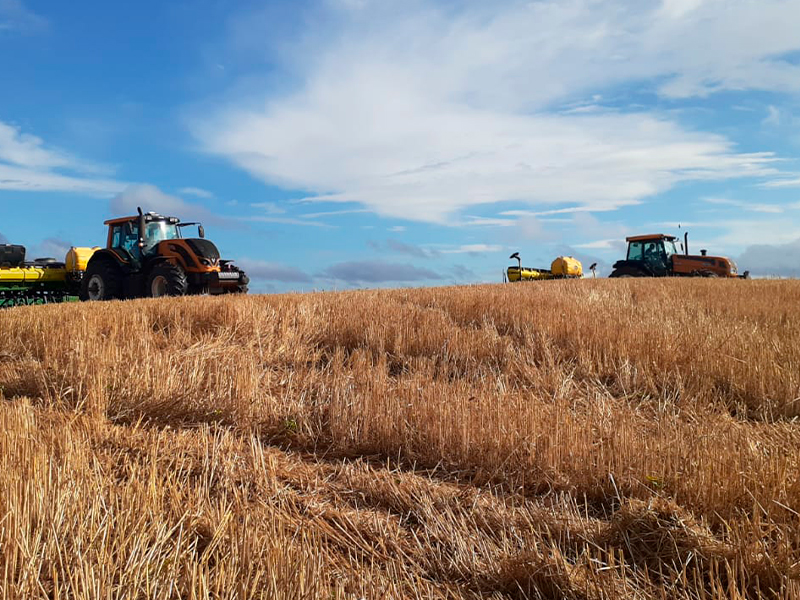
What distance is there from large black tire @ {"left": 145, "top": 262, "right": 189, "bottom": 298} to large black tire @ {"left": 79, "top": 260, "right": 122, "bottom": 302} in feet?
6.01

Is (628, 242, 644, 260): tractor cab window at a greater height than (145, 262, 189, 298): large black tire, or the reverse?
(628, 242, 644, 260): tractor cab window

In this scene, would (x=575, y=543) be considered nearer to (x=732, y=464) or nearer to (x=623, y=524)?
(x=623, y=524)

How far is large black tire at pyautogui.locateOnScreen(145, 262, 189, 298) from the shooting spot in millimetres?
15570

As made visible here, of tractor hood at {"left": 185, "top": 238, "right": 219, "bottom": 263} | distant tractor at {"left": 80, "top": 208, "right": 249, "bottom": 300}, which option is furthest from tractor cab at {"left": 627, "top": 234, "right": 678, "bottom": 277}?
tractor hood at {"left": 185, "top": 238, "right": 219, "bottom": 263}

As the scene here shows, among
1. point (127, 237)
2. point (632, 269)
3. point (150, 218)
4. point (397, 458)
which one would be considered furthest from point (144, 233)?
point (632, 269)

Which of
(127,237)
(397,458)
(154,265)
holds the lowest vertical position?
(397,458)

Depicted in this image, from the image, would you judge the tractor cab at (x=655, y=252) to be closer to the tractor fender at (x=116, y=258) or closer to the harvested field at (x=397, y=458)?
the harvested field at (x=397, y=458)

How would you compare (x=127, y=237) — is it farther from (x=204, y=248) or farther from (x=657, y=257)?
(x=657, y=257)

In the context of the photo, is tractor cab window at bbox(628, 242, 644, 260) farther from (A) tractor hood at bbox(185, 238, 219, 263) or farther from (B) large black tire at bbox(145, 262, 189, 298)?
(B) large black tire at bbox(145, 262, 189, 298)

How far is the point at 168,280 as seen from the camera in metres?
15.7

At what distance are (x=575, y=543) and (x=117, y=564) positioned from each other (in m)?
2.27

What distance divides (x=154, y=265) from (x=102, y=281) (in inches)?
85.9

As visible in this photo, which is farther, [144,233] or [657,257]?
[657,257]

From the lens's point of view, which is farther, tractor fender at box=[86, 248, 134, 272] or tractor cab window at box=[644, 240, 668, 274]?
tractor cab window at box=[644, 240, 668, 274]
